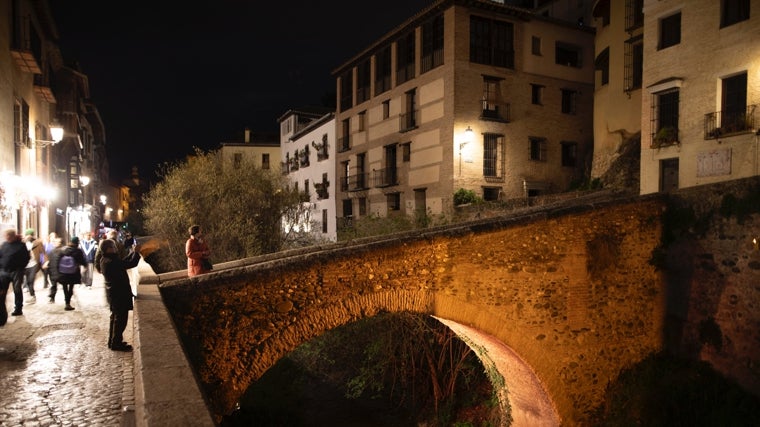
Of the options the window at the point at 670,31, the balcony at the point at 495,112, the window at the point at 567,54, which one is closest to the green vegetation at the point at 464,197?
the balcony at the point at 495,112

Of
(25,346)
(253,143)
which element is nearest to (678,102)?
(25,346)

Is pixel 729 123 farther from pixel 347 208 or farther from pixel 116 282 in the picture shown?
pixel 347 208

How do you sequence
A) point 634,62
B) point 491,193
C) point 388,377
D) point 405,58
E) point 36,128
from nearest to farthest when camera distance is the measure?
1. point 388,377
2. point 36,128
3. point 634,62
4. point 491,193
5. point 405,58

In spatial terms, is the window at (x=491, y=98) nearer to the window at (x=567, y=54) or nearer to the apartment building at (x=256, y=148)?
the window at (x=567, y=54)

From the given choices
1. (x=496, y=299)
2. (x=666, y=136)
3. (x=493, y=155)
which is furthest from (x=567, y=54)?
(x=496, y=299)

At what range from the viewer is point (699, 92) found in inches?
624

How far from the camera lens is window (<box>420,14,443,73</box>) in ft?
74.5

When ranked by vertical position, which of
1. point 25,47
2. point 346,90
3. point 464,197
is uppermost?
point 346,90

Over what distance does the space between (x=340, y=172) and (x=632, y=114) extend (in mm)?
16788

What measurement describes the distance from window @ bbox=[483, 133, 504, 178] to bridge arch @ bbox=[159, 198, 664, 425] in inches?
505

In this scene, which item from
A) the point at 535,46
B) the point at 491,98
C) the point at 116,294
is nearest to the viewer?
the point at 116,294

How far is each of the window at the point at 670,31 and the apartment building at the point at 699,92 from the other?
0.10 feet

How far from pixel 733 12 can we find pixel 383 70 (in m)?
16.0

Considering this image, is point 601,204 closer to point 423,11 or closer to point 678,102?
point 678,102
